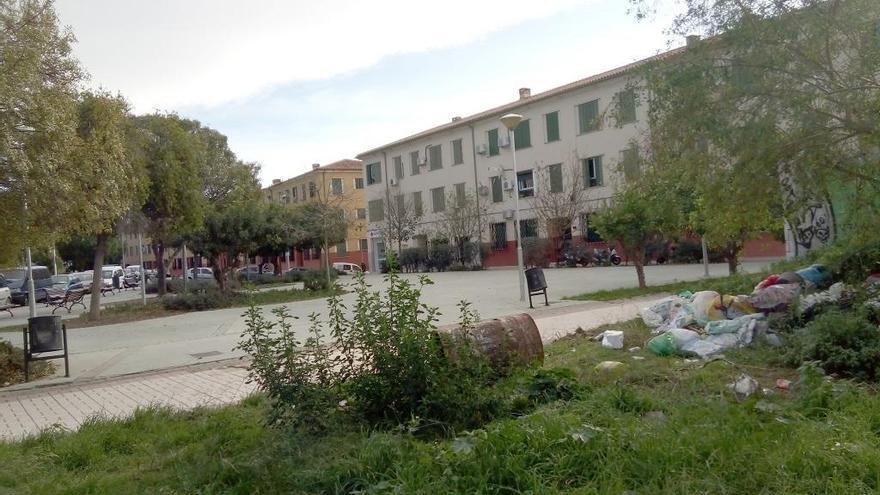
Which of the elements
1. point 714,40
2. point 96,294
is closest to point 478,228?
point 96,294

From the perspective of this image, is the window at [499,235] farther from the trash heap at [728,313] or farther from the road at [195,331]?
the trash heap at [728,313]

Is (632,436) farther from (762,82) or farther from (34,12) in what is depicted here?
(34,12)

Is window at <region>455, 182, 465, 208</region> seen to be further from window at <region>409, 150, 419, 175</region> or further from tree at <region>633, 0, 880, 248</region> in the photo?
tree at <region>633, 0, 880, 248</region>

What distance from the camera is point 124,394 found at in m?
8.95

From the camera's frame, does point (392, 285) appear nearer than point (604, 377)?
Yes

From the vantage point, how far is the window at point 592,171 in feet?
128

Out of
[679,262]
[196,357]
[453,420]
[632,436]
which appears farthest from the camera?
[679,262]

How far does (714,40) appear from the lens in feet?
23.0

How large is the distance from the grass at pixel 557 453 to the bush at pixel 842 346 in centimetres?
61

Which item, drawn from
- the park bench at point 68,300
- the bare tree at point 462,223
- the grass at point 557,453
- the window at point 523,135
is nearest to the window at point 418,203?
the bare tree at point 462,223

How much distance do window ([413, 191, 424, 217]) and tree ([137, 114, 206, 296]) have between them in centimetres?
2704

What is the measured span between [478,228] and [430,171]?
7.01m

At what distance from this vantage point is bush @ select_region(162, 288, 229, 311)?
75.2 ft

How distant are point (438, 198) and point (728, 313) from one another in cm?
4158
